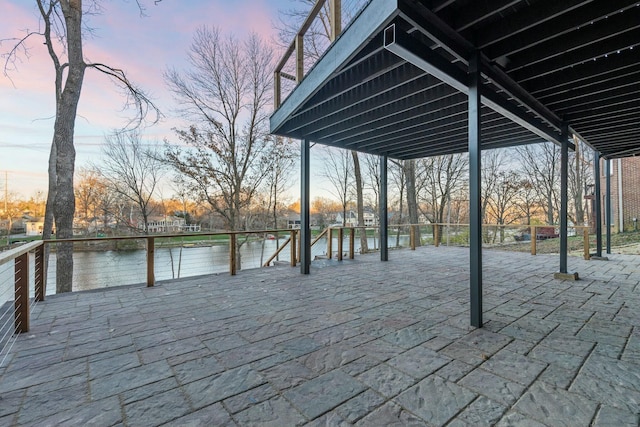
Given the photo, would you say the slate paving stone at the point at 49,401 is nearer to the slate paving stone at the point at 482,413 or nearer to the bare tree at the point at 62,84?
the slate paving stone at the point at 482,413

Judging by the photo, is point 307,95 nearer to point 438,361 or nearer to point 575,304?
point 438,361

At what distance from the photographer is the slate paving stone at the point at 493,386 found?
5.35ft

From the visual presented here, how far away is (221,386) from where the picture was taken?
178cm

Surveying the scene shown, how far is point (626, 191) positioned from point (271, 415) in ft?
60.9

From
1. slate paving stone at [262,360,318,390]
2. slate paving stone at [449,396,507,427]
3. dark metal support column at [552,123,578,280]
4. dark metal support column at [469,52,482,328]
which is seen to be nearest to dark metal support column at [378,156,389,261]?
dark metal support column at [552,123,578,280]

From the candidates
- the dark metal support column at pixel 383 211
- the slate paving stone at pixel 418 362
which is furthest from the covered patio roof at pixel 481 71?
the slate paving stone at pixel 418 362

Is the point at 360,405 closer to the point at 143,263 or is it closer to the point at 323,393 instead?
the point at 323,393

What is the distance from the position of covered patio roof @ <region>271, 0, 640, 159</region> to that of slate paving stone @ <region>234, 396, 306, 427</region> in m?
2.48

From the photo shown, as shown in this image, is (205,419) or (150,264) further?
(150,264)

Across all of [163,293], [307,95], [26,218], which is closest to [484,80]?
[307,95]

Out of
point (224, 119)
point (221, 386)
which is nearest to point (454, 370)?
point (221, 386)

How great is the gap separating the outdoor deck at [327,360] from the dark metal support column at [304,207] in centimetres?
151

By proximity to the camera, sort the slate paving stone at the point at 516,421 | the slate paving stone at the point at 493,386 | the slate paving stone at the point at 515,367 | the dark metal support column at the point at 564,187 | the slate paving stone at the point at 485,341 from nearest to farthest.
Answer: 1. the slate paving stone at the point at 516,421
2. the slate paving stone at the point at 493,386
3. the slate paving stone at the point at 515,367
4. the slate paving stone at the point at 485,341
5. the dark metal support column at the point at 564,187

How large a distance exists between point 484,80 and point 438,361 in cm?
309
